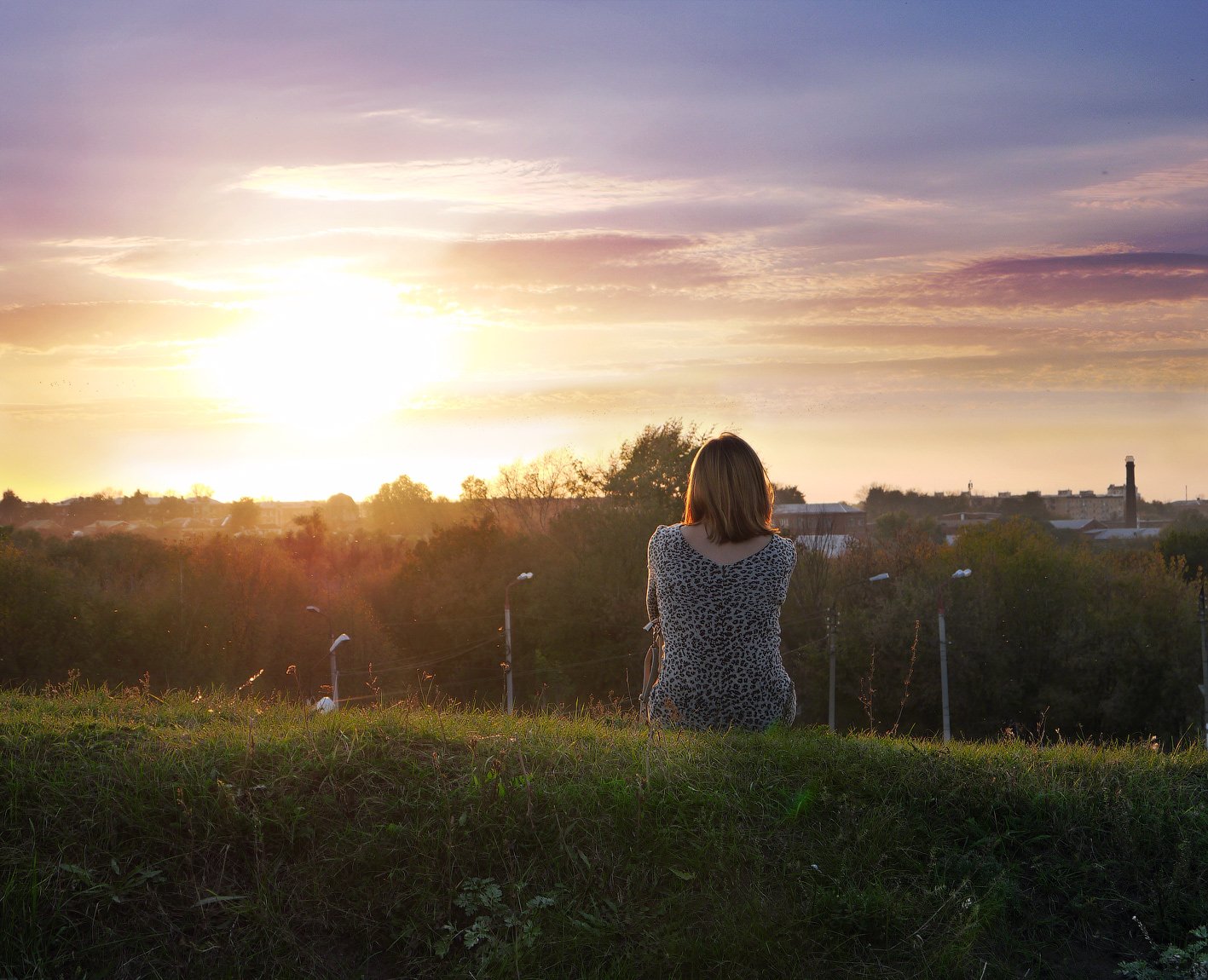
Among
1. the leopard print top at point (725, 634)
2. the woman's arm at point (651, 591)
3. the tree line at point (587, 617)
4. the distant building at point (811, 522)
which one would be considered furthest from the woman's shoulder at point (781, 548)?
the distant building at point (811, 522)

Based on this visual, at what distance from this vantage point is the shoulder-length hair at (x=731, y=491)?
537cm

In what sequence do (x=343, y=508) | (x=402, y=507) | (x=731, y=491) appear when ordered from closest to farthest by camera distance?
(x=731, y=491) → (x=402, y=507) → (x=343, y=508)

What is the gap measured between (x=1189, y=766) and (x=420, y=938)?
372 cm

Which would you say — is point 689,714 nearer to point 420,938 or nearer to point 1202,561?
point 420,938

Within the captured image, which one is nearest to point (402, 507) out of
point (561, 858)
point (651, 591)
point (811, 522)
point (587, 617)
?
point (811, 522)

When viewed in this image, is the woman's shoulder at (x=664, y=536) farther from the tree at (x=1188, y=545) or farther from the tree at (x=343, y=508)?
the tree at (x=343, y=508)

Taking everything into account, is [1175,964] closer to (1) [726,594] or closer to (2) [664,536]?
(1) [726,594]

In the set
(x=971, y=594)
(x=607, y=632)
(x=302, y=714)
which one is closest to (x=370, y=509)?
(x=607, y=632)

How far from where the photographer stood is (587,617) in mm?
42594

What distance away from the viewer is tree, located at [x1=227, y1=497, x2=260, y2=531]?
59.4 m

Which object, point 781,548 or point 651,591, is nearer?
point 781,548

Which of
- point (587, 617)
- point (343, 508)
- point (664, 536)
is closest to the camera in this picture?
point (664, 536)

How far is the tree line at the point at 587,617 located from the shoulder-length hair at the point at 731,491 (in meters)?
32.2

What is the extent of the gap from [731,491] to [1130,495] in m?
91.9
